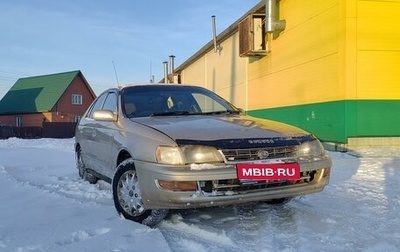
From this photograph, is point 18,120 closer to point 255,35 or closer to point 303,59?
point 255,35

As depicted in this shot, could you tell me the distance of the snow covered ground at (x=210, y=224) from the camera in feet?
11.2

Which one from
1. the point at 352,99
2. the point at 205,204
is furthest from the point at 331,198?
the point at 352,99

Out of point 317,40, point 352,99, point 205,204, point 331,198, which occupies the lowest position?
point 331,198

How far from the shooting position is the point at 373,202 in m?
5.02

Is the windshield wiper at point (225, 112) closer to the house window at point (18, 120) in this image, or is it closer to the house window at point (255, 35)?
the house window at point (255, 35)

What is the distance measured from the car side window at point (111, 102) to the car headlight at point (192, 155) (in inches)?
66.9

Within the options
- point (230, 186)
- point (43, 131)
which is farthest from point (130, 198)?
point (43, 131)

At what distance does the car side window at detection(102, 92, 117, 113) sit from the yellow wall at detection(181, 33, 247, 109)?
12.9 metres

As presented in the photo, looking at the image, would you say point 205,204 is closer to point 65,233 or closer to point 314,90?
point 65,233

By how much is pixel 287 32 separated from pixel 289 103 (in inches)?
92.9

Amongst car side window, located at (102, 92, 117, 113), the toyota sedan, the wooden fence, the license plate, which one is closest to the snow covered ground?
the toyota sedan

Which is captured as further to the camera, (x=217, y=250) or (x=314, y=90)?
(x=314, y=90)

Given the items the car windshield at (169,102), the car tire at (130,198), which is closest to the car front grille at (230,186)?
the car tire at (130,198)

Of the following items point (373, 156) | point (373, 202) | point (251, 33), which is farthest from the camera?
point (251, 33)
